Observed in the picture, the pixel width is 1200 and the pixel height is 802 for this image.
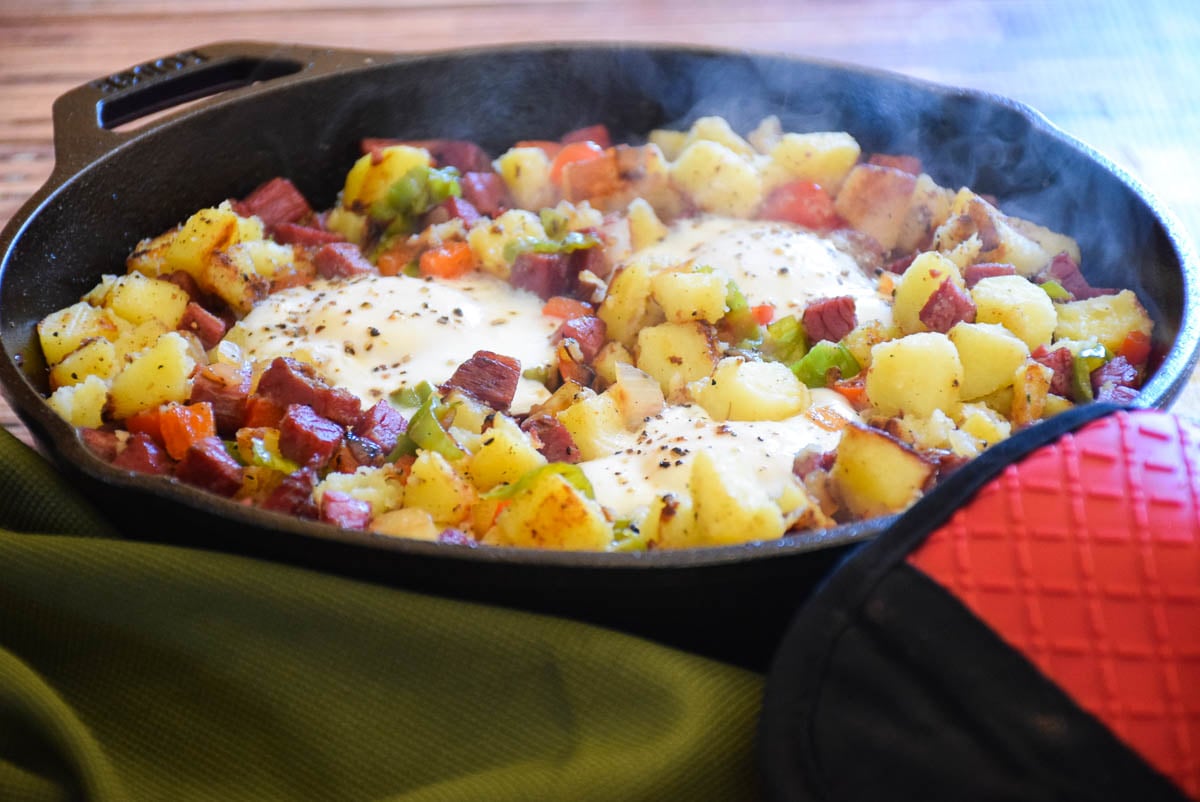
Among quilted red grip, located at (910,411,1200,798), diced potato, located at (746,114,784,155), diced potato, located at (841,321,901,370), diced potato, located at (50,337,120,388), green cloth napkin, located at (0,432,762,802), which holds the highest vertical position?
quilted red grip, located at (910,411,1200,798)

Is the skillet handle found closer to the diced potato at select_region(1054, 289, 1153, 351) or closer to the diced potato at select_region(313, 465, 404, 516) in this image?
the diced potato at select_region(313, 465, 404, 516)

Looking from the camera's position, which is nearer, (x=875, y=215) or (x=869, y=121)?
(x=875, y=215)

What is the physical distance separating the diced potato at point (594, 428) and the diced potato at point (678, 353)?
20cm

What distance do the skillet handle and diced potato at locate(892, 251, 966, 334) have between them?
154cm

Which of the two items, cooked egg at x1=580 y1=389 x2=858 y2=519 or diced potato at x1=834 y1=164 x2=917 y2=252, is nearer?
cooked egg at x1=580 y1=389 x2=858 y2=519

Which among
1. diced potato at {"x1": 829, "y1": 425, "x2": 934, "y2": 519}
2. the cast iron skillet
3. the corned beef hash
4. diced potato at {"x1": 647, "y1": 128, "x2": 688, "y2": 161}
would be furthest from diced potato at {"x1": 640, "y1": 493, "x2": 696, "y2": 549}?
diced potato at {"x1": 647, "y1": 128, "x2": 688, "y2": 161}

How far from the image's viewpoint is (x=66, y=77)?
13.7 feet

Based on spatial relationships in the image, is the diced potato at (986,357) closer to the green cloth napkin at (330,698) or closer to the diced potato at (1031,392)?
the diced potato at (1031,392)

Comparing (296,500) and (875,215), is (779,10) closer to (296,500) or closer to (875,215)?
(875,215)

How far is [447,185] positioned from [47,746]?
5.38 ft

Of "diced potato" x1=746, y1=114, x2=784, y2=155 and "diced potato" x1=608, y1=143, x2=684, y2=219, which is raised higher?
"diced potato" x1=746, y1=114, x2=784, y2=155

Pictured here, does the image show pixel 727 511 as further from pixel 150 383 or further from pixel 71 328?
pixel 71 328

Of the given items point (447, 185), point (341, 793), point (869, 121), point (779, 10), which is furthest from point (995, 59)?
point (341, 793)

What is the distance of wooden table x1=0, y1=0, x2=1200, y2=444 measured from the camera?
4031 mm
